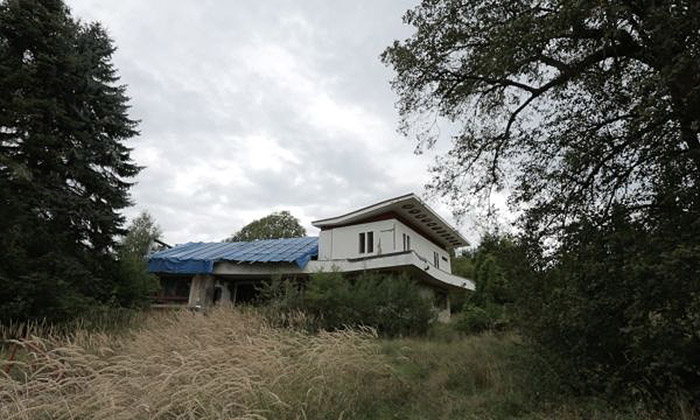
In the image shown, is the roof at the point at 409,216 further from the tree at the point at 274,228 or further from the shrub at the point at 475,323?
the tree at the point at 274,228

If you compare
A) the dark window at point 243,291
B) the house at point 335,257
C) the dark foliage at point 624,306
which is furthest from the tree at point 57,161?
the dark foliage at point 624,306

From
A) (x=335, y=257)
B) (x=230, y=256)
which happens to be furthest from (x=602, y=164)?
(x=230, y=256)

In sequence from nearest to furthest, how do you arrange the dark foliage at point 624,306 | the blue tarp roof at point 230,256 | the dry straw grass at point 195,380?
the dry straw grass at point 195,380 → the dark foliage at point 624,306 → the blue tarp roof at point 230,256

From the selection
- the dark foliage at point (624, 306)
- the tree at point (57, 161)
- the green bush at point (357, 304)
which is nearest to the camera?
the dark foliage at point (624, 306)

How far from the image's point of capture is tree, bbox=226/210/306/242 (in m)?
46.1

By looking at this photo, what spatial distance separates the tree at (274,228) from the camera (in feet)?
151

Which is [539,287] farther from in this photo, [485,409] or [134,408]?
[134,408]

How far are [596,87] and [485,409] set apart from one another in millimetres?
5562

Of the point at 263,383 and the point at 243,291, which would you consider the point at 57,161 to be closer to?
the point at 263,383

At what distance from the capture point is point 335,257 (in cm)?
2445

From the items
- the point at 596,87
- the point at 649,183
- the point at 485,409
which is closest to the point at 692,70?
the point at 649,183

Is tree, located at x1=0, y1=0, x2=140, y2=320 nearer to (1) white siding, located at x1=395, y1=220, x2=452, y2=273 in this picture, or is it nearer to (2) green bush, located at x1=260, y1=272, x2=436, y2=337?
(2) green bush, located at x1=260, y1=272, x2=436, y2=337

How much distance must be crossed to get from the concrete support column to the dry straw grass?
18584mm

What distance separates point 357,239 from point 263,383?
63.2 feet
